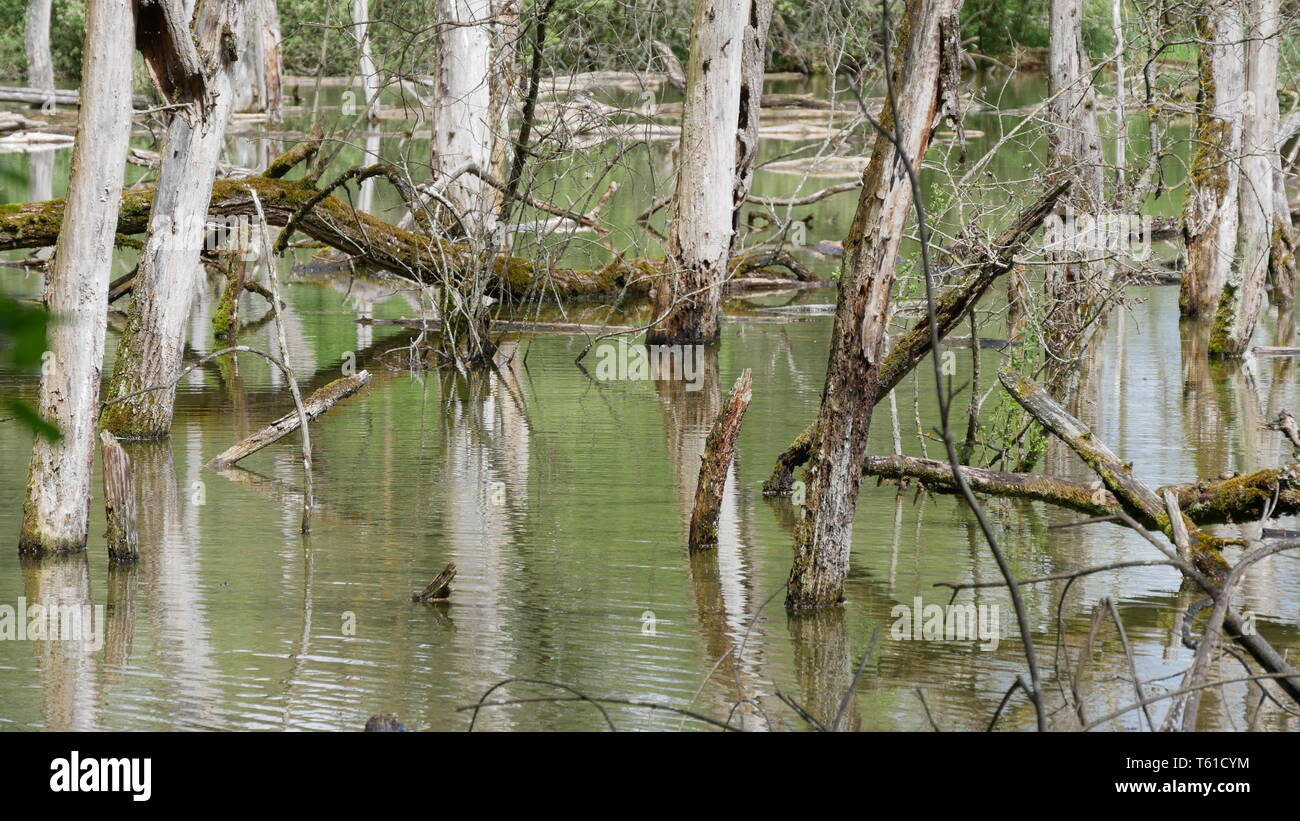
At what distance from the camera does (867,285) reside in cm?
673

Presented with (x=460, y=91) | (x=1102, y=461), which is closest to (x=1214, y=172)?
(x=1102, y=461)

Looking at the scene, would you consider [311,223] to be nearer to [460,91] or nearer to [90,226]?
[90,226]

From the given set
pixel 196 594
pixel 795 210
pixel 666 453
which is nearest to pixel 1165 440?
pixel 666 453

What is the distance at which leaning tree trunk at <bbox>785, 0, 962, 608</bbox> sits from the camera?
6.60 m

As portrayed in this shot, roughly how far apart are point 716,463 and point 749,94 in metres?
9.71

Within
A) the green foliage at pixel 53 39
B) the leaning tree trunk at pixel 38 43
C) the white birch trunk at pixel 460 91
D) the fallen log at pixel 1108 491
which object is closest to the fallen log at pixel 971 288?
the fallen log at pixel 1108 491

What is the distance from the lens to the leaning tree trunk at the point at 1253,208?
595 inches

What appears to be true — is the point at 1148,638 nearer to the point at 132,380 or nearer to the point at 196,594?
the point at 196,594

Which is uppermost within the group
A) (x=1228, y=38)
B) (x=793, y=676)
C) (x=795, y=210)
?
(x=1228, y=38)

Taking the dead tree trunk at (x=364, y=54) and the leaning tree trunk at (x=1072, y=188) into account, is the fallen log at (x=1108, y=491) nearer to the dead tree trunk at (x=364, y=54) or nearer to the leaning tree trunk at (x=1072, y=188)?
the leaning tree trunk at (x=1072, y=188)

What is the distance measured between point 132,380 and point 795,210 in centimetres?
1785

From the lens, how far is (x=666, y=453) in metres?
11.5

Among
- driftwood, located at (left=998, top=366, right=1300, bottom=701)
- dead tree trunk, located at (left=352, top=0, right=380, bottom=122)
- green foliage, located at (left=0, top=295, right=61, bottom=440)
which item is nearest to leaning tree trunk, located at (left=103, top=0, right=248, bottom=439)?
dead tree trunk, located at (left=352, top=0, right=380, bottom=122)
